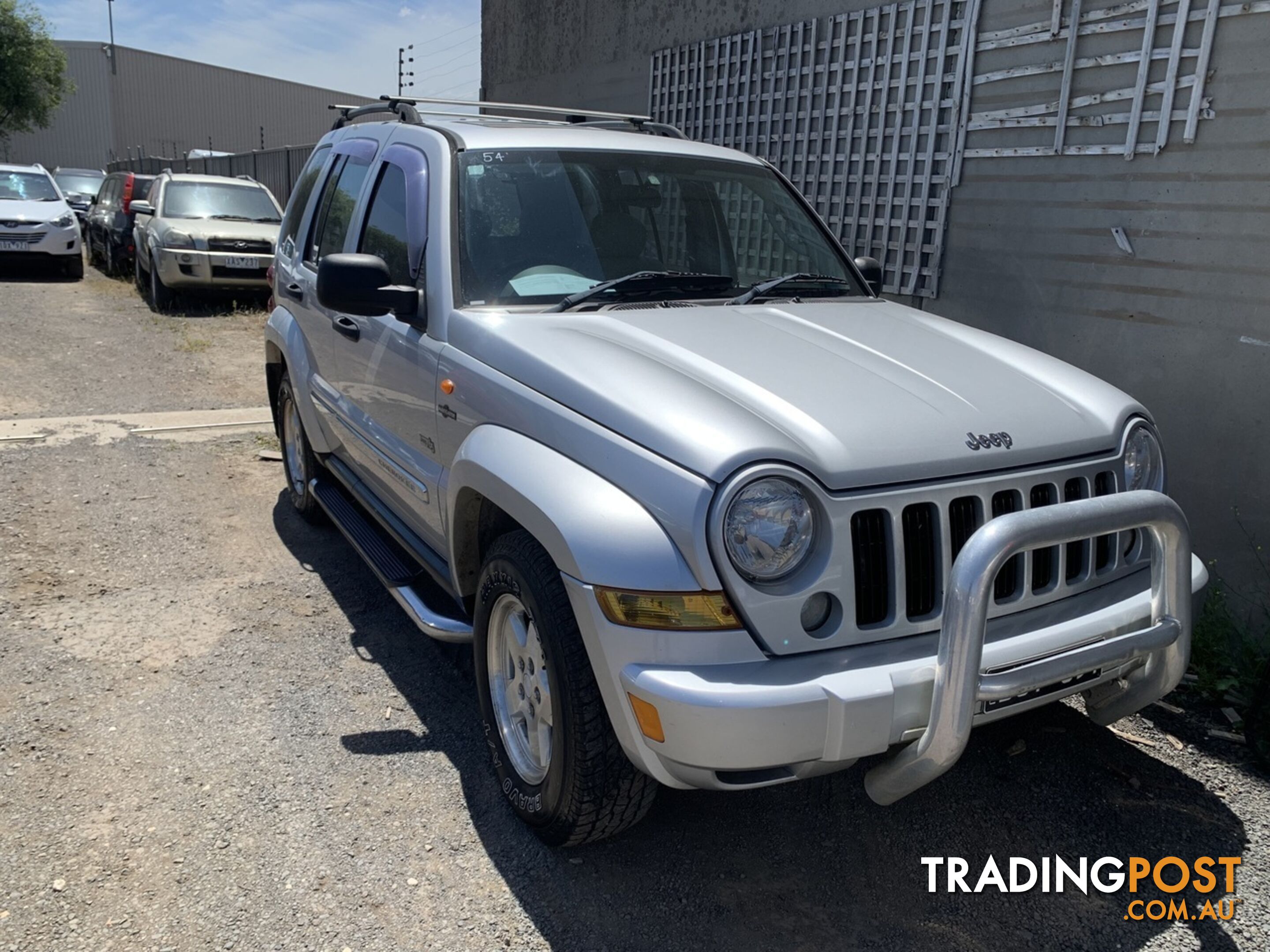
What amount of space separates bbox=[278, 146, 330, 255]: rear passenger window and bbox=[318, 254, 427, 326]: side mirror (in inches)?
79.1

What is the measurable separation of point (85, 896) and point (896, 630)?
85.6 inches

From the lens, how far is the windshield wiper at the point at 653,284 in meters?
3.32

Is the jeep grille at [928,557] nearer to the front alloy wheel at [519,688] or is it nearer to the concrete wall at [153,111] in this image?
the front alloy wheel at [519,688]

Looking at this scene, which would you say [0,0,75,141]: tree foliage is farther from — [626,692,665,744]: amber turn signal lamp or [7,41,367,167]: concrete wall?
[626,692,665,744]: amber turn signal lamp

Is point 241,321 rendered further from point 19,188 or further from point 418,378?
point 418,378

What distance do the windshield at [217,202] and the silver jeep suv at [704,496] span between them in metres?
10.6

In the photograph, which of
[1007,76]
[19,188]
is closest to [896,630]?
[1007,76]

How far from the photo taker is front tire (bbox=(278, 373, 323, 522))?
208 inches

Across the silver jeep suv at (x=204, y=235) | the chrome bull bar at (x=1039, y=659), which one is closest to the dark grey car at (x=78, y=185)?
the silver jeep suv at (x=204, y=235)

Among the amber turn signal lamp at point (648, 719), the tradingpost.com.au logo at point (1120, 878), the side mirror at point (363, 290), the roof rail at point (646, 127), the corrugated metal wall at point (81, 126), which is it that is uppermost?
the corrugated metal wall at point (81, 126)

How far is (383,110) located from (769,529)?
10.3 ft

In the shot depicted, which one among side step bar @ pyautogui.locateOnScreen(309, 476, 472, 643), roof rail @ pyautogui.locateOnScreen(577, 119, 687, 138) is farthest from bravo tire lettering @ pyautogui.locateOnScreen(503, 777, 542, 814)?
roof rail @ pyautogui.locateOnScreen(577, 119, 687, 138)

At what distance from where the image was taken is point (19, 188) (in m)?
16.5

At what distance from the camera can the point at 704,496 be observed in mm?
2281
